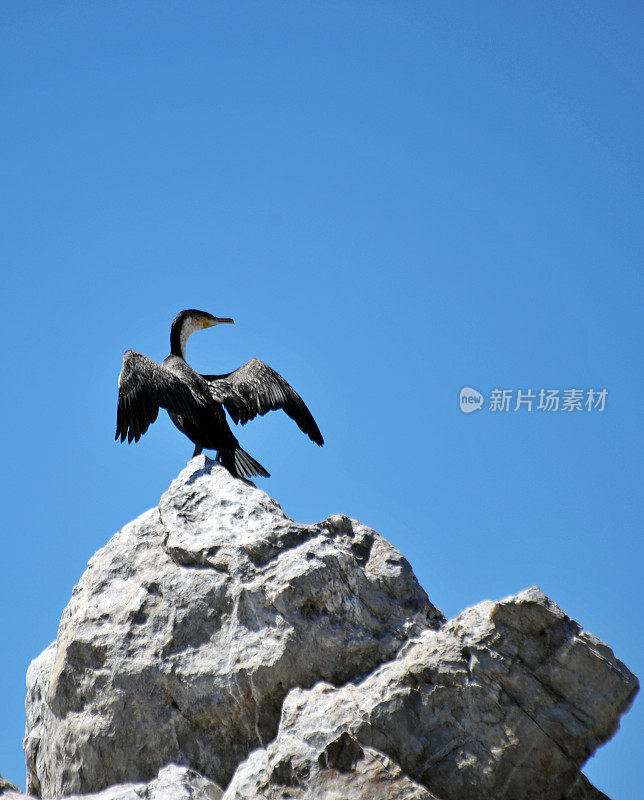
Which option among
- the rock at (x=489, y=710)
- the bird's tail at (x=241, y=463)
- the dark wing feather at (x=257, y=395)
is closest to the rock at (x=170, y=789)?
the rock at (x=489, y=710)

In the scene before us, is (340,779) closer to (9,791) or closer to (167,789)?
(167,789)

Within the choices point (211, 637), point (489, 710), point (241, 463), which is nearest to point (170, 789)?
point (211, 637)

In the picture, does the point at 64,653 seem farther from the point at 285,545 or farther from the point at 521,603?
the point at 521,603

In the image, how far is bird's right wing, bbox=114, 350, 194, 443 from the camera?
9039mm

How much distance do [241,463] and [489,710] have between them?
424cm

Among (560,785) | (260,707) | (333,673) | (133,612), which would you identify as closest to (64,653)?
(133,612)

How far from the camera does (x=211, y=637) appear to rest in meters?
6.66

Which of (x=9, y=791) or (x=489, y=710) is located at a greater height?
(x=489, y=710)

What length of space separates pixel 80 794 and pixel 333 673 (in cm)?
187

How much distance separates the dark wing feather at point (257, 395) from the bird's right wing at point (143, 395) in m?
0.59

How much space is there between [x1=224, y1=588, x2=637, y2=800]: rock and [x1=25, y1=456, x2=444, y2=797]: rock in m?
0.50

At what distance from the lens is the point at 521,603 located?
601 cm

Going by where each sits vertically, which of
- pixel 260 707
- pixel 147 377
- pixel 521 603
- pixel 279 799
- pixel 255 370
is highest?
pixel 255 370

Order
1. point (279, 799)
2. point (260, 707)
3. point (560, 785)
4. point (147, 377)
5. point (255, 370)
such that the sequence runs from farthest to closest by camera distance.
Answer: point (255, 370)
point (147, 377)
point (260, 707)
point (560, 785)
point (279, 799)
